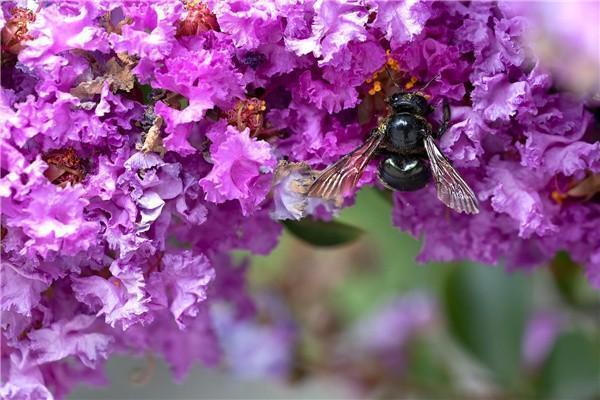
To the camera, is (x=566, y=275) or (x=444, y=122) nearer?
(x=444, y=122)

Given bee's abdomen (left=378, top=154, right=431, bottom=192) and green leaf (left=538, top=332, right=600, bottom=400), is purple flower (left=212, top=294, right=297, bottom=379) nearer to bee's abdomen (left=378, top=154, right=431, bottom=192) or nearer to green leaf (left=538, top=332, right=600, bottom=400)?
green leaf (left=538, top=332, right=600, bottom=400)

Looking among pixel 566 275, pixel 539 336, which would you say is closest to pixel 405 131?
pixel 566 275


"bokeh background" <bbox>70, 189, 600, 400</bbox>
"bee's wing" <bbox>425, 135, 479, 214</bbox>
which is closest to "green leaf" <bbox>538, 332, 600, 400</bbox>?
"bokeh background" <bbox>70, 189, 600, 400</bbox>

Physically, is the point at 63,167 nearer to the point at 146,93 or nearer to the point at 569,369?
the point at 146,93

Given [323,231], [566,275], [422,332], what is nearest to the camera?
[323,231]

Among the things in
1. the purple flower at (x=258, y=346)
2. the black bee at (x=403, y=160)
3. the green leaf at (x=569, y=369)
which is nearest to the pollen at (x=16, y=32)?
the black bee at (x=403, y=160)

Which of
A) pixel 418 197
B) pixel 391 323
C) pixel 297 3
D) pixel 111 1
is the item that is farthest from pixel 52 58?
pixel 391 323

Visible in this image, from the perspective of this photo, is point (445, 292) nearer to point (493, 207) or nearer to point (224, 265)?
point (224, 265)
